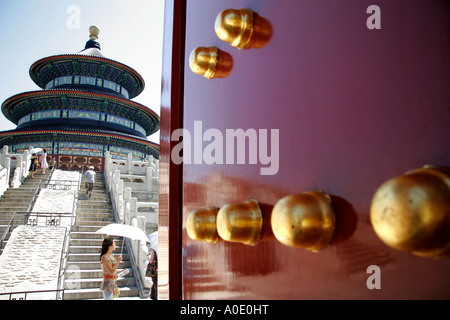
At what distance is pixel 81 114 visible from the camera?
16.5 meters

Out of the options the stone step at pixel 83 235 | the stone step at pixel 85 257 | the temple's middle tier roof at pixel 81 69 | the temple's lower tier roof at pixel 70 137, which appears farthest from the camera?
the temple's middle tier roof at pixel 81 69

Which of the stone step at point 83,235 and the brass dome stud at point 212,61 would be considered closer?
the brass dome stud at point 212,61

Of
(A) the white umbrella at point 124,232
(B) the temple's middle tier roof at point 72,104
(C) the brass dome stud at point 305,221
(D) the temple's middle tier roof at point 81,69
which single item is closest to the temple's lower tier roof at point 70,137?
(B) the temple's middle tier roof at point 72,104

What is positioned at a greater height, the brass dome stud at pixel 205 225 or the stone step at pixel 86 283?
the brass dome stud at pixel 205 225

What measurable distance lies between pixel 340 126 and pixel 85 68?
64.1 feet

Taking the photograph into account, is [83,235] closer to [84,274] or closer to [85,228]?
[85,228]

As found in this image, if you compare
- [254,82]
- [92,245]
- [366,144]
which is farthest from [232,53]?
[92,245]

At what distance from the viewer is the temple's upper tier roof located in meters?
17.5

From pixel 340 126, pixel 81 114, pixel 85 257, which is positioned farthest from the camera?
pixel 81 114

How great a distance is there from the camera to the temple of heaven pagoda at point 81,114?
49.2 ft

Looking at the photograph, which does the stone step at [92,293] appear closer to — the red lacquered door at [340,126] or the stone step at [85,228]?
the stone step at [85,228]

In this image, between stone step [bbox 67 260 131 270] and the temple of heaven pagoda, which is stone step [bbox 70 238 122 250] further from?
the temple of heaven pagoda

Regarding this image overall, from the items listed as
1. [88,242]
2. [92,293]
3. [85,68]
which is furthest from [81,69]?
[92,293]

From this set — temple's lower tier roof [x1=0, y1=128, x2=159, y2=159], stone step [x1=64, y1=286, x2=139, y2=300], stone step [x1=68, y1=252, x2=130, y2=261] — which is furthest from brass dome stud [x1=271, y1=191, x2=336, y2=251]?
temple's lower tier roof [x1=0, y1=128, x2=159, y2=159]
